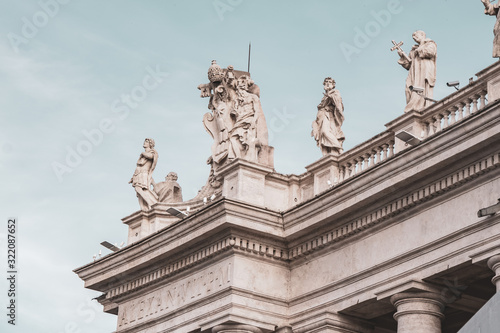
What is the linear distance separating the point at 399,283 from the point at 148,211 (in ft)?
33.9

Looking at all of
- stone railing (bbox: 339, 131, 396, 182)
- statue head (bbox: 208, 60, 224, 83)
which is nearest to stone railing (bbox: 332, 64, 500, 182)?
stone railing (bbox: 339, 131, 396, 182)

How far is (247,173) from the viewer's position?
29594 mm

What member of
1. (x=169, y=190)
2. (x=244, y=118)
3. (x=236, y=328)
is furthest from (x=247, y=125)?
(x=236, y=328)

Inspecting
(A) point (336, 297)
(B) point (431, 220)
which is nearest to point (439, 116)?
(B) point (431, 220)

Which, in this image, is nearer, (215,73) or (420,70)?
(420,70)

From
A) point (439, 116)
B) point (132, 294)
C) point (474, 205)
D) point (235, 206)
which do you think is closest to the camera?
point (474, 205)

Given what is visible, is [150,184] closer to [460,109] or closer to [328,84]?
[328,84]

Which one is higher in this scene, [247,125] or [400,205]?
[247,125]

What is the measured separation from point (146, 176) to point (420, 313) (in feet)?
39.7

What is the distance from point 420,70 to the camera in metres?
27.8

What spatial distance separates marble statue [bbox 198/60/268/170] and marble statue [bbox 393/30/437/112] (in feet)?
15.1

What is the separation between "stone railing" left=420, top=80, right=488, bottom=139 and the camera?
2531 centimetres

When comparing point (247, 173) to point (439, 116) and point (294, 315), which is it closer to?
point (294, 315)

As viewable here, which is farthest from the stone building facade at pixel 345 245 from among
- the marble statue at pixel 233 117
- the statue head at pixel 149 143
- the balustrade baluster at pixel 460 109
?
the statue head at pixel 149 143
